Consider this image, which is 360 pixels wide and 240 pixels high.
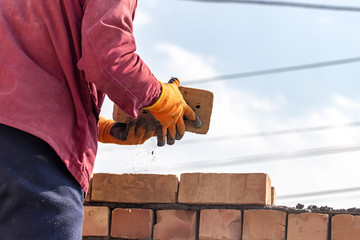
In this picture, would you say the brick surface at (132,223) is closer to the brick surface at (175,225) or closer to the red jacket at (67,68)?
the brick surface at (175,225)

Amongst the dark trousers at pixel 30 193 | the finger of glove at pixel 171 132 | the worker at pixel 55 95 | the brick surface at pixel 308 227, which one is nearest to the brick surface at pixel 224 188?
the brick surface at pixel 308 227

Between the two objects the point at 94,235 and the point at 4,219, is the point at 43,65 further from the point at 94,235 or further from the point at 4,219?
the point at 94,235

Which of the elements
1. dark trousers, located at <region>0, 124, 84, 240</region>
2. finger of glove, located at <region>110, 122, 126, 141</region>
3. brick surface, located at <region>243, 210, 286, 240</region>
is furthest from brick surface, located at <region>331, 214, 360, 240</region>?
dark trousers, located at <region>0, 124, 84, 240</region>

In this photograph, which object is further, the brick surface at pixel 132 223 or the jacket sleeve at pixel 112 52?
the brick surface at pixel 132 223

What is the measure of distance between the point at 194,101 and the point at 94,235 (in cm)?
100

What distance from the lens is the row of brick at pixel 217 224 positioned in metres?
2.94

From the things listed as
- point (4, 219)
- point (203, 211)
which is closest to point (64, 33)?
point (4, 219)

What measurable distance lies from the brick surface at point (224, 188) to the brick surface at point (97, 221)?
47 centimetres

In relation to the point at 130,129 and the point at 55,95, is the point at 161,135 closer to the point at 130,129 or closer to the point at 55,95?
the point at 130,129

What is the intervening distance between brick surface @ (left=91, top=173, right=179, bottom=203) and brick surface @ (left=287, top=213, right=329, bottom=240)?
0.70 metres

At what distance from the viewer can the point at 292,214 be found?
301 centimetres

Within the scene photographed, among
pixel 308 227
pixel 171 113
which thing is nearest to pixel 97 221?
pixel 171 113

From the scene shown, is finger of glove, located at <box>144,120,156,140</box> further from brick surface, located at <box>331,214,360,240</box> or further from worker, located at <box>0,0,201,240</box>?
brick surface, located at <box>331,214,360,240</box>

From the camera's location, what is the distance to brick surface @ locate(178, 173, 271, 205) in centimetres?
303
